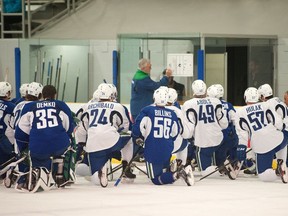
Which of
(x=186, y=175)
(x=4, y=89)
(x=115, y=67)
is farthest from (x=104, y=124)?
(x=115, y=67)

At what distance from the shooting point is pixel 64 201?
7.85 meters

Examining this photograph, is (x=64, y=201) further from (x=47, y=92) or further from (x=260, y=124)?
(x=260, y=124)

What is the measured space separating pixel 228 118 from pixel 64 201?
10.0ft

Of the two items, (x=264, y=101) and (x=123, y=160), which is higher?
(x=264, y=101)

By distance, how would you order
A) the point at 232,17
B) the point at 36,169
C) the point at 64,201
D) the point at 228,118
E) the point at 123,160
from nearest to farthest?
1. the point at 64,201
2. the point at 36,169
3. the point at 123,160
4. the point at 228,118
5. the point at 232,17

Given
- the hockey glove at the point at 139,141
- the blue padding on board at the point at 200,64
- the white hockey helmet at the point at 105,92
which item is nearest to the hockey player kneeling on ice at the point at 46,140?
the white hockey helmet at the point at 105,92

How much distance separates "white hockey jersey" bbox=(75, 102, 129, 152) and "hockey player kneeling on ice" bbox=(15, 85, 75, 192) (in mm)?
332

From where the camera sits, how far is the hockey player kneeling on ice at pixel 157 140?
9.27m

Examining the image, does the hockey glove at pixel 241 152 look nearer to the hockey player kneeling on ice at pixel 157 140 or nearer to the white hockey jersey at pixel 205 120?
the white hockey jersey at pixel 205 120

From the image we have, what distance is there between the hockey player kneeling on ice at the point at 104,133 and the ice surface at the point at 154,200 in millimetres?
226

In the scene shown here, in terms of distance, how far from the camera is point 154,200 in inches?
311

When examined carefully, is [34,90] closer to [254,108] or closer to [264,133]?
[254,108]

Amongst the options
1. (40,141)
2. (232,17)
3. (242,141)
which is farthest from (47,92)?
(232,17)

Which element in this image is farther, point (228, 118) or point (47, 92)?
point (228, 118)
